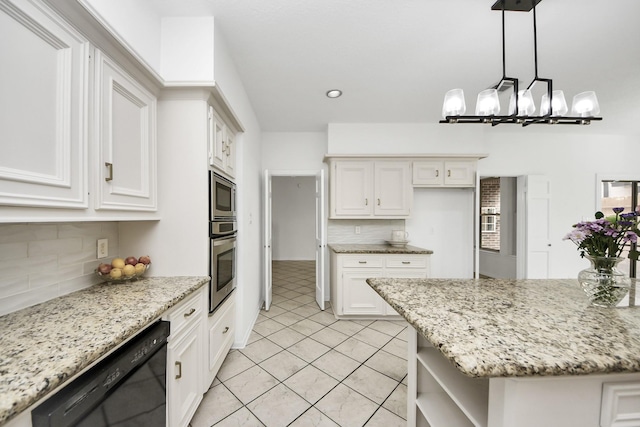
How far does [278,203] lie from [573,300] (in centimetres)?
625

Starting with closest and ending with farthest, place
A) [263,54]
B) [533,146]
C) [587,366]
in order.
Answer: [587,366] → [263,54] → [533,146]

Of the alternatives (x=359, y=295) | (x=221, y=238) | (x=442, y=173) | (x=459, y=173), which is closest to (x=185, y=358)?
(x=221, y=238)

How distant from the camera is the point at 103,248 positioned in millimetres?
1494

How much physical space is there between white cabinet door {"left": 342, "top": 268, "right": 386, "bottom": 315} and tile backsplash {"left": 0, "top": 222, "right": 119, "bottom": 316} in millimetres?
2409

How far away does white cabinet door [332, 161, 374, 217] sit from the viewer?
339 centimetres

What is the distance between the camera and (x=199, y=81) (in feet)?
5.22

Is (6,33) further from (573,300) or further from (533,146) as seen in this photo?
(533,146)

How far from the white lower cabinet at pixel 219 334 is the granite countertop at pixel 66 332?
0.52 m

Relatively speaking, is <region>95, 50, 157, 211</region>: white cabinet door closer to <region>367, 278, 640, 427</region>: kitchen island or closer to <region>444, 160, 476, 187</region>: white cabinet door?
<region>367, 278, 640, 427</region>: kitchen island

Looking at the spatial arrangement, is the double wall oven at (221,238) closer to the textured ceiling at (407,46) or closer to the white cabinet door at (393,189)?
the textured ceiling at (407,46)

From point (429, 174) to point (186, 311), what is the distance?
3.29 meters

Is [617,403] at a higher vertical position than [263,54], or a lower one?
lower

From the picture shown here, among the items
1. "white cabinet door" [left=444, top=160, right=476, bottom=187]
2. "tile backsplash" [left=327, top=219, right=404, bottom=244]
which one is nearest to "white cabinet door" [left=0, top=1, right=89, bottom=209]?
"tile backsplash" [left=327, top=219, right=404, bottom=244]

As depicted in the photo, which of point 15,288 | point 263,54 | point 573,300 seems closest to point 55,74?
point 15,288
